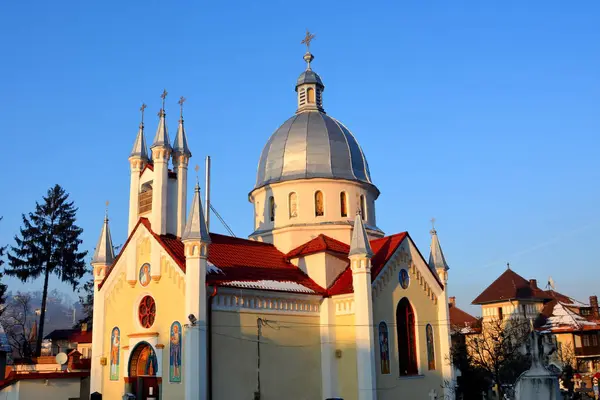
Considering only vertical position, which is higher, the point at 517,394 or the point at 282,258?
the point at 282,258

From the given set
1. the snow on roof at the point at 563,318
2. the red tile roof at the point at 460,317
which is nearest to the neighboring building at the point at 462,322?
the red tile roof at the point at 460,317

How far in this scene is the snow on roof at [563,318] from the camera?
167 ft

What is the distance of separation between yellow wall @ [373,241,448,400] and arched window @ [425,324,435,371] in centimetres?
21

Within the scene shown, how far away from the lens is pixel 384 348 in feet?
93.5

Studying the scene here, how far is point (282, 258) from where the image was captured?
3200 cm

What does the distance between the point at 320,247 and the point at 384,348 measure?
18.4 feet

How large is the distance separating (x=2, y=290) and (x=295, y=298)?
87.1 ft

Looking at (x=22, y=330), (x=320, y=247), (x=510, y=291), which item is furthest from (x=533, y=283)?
(x=22, y=330)

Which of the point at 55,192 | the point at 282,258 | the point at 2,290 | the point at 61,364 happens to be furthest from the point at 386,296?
the point at 55,192

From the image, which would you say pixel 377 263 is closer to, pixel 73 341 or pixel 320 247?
pixel 320 247

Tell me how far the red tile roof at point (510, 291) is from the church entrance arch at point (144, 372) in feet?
129

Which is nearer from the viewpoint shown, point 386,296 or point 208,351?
point 208,351

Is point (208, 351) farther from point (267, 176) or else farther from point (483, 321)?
point (483, 321)

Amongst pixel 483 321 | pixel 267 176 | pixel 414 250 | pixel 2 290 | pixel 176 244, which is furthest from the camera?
pixel 483 321
